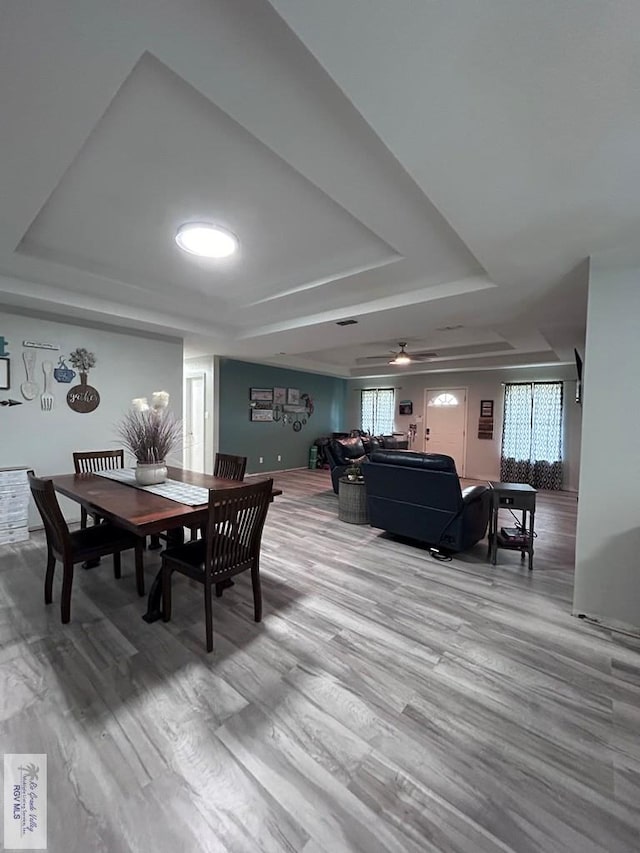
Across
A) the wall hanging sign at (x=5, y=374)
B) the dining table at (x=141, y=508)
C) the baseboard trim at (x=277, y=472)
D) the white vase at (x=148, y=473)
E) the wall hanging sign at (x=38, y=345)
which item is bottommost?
the baseboard trim at (x=277, y=472)

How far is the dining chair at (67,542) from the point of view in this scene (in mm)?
2174

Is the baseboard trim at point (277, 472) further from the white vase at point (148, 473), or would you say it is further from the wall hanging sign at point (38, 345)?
the white vase at point (148, 473)

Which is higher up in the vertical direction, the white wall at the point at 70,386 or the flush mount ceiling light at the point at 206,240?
the flush mount ceiling light at the point at 206,240

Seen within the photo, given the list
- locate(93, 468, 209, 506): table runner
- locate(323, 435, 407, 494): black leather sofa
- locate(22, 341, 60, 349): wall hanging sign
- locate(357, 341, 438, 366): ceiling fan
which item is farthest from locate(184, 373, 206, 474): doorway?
locate(93, 468, 209, 506): table runner

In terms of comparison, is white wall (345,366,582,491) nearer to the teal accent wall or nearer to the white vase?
the teal accent wall

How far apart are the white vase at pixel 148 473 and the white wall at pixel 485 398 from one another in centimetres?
693

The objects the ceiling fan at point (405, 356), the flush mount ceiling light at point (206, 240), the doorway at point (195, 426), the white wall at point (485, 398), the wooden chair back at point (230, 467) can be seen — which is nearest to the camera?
the flush mount ceiling light at point (206, 240)

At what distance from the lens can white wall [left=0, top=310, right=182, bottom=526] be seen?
3826mm

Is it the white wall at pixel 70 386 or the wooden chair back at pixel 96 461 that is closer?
the wooden chair back at pixel 96 461

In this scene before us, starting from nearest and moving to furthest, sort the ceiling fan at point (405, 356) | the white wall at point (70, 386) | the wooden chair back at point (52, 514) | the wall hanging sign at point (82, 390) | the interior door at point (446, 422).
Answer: the wooden chair back at point (52, 514) → the white wall at point (70, 386) → the wall hanging sign at point (82, 390) → the ceiling fan at point (405, 356) → the interior door at point (446, 422)

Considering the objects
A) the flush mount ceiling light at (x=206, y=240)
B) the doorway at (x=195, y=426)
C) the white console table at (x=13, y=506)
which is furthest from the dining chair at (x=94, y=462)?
the doorway at (x=195, y=426)

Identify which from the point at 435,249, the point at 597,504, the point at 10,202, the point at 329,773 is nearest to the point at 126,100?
the point at 10,202

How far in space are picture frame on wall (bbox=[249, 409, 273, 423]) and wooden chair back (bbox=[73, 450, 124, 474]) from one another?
387 centimetres

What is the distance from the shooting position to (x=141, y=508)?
2.15 meters
